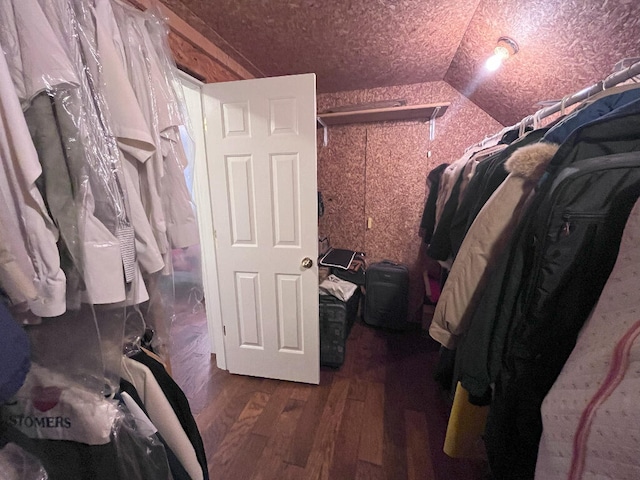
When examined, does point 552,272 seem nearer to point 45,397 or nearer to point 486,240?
point 486,240

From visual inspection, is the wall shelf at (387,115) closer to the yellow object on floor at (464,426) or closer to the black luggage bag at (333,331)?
the black luggage bag at (333,331)

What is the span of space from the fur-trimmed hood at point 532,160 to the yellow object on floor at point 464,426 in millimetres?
675

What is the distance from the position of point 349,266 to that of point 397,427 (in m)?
1.18

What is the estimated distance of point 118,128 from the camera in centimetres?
61

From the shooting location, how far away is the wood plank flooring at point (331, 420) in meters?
1.21

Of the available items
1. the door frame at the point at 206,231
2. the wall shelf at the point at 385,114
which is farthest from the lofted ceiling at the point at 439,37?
the door frame at the point at 206,231

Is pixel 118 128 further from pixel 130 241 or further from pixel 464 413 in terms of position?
pixel 464 413

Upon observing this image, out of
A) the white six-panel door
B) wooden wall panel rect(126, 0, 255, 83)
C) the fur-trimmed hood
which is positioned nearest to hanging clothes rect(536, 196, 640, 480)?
the fur-trimmed hood

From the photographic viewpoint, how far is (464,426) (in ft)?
2.68

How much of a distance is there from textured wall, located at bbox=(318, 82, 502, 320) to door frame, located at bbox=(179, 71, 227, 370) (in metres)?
1.21

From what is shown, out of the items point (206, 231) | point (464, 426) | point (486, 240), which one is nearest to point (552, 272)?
point (486, 240)

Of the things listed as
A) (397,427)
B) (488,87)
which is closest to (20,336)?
(397,427)

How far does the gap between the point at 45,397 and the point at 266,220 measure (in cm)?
115

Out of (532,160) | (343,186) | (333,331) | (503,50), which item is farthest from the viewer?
(343,186)
